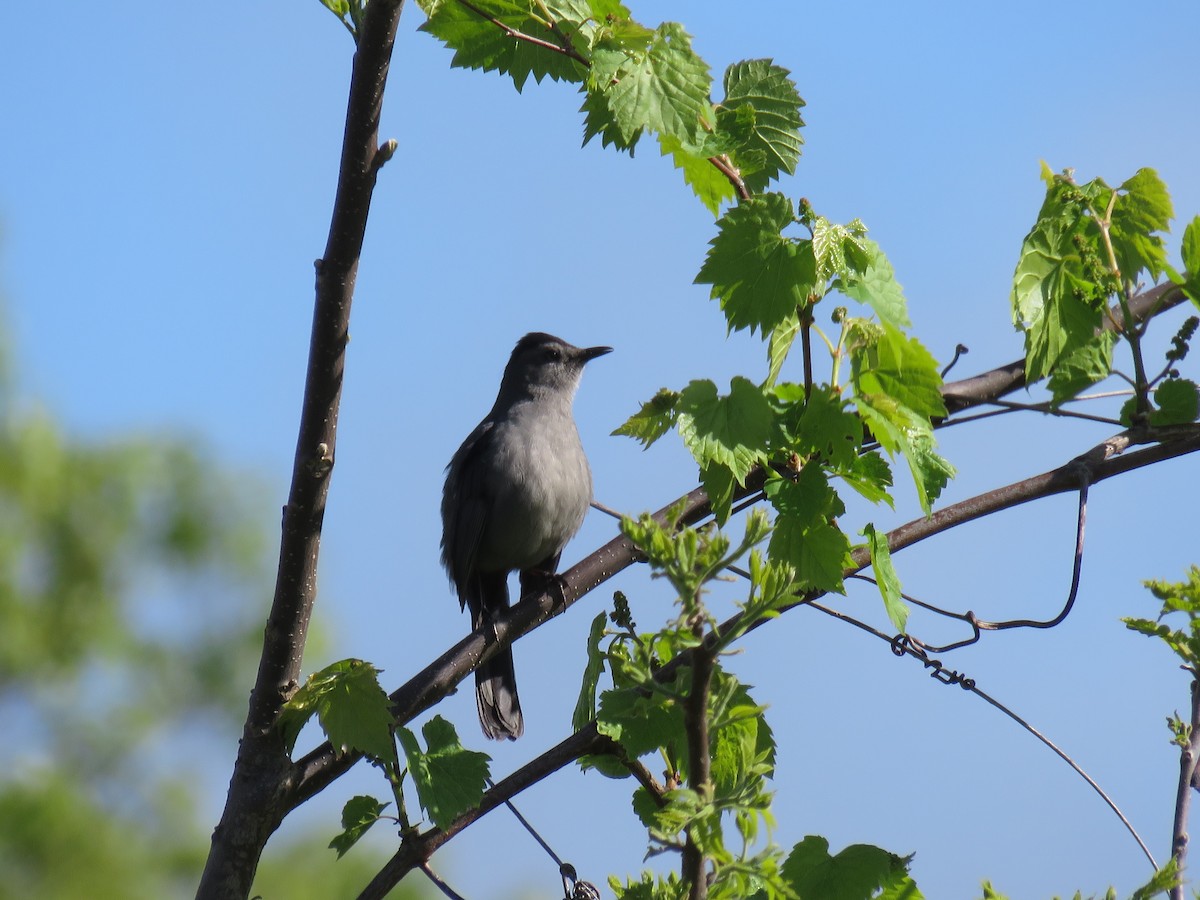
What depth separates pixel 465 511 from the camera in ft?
17.7

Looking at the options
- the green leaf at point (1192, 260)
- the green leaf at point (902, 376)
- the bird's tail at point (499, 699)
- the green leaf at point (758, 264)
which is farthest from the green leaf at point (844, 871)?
the bird's tail at point (499, 699)

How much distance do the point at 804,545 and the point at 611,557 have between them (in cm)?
69

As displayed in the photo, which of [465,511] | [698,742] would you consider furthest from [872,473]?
[465,511]

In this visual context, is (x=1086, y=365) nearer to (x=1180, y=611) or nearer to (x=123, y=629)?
(x=1180, y=611)

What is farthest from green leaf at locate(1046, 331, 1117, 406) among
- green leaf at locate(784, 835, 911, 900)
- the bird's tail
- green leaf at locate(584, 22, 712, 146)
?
the bird's tail

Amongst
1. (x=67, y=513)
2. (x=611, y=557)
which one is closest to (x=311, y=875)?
(x=67, y=513)

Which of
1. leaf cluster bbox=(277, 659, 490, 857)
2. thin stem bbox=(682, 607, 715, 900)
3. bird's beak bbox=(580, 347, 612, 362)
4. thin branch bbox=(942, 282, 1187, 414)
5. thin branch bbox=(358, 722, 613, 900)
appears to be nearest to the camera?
thin stem bbox=(682, 607, 715, 900)

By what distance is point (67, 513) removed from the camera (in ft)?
49.0

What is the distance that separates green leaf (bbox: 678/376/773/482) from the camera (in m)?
2.06

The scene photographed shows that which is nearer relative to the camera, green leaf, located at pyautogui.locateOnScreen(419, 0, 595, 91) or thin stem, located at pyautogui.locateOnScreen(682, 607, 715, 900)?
thin stem, located at pyautogui.locateOnScreen(682, 607, 715, 900)

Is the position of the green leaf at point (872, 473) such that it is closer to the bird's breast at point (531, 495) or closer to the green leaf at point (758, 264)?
the green leaf at point (758, 264)

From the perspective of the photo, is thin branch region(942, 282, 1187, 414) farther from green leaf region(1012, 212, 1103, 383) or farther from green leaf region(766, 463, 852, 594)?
green leaf region(766, 463, 852, 594)

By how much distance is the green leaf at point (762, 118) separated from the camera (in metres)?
2.26

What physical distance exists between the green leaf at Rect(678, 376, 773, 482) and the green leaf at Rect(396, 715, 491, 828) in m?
0.83
